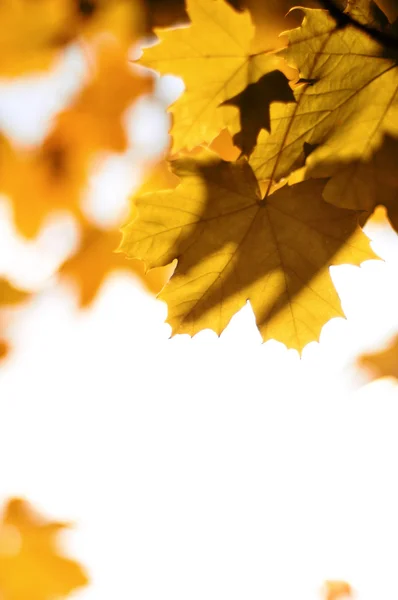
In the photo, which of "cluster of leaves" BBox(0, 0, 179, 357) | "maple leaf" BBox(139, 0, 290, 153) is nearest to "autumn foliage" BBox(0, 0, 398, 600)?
"maple leaf" BBox(139, 0, 290, 153)

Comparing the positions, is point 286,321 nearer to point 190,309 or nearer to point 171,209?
point 190,309

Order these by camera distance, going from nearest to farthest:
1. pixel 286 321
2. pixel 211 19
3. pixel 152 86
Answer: pixel 211 19
pixel 286 321
pixel 152 86

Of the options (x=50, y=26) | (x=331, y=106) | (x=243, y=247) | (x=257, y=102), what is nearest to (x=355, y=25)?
(x=331, y=106)

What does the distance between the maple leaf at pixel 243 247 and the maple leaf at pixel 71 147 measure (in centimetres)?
108

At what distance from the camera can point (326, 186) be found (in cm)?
106

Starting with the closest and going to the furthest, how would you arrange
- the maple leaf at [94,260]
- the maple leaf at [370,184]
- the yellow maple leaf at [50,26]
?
1. the maple leaf at [370,184]
2. the yellow maple leaf at [50,26]
3. the maple leaf at [94,260]

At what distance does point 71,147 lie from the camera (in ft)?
6.68

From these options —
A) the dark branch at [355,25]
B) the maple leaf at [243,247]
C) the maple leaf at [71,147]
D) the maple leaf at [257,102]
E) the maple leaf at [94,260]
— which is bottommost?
the maple leaf at [243,247]

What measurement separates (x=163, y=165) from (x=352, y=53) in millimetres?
1116

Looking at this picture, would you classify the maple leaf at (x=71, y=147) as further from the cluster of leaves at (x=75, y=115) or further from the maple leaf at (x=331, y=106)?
the maple leaf at (x=331, y=106)

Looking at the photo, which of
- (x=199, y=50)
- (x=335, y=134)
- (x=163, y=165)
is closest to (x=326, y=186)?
(x=335, y=134)

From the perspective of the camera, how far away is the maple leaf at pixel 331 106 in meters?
0.99

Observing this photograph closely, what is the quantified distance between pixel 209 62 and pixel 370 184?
17.9 inches

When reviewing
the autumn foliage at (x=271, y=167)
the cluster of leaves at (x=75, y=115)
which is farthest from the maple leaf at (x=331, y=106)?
the cluster of leaves at (x=75, y=115)
